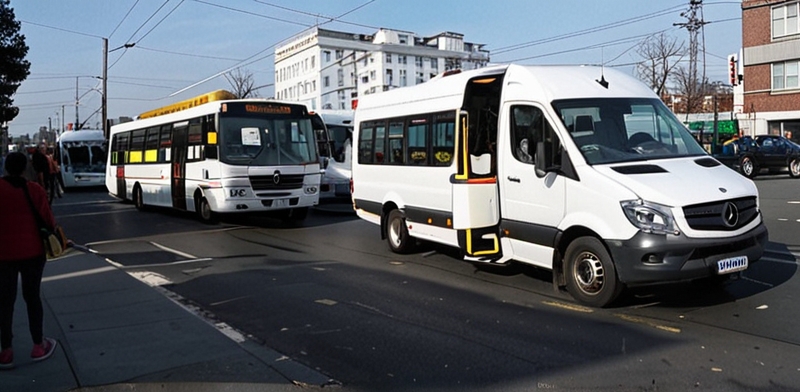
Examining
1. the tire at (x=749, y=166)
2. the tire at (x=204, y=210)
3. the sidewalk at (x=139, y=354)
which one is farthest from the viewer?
the tire at (x=749, y=166)

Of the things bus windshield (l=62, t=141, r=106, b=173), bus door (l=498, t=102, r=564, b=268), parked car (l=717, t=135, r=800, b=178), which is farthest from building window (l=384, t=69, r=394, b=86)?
bus door (l=498, t=102, r=564, b=268)

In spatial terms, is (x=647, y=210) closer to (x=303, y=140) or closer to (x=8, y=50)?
(x=303, y=140)

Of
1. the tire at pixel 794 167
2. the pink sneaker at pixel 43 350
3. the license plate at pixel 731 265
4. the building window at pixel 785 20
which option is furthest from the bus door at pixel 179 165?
the building window at pixel 785 20

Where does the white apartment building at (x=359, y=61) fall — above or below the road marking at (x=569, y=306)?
above

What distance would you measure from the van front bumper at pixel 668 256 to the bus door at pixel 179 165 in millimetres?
13308

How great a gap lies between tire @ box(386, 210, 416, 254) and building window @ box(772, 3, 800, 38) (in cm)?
3897

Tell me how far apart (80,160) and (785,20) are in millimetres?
42062

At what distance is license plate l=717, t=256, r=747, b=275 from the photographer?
21.6 feet

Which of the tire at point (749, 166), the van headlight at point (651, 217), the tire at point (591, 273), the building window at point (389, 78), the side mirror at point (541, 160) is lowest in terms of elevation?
the tire at point (591, 273)

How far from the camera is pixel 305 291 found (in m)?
8.55

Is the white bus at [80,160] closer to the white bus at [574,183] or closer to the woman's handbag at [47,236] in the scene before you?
the white bus at [574,183]

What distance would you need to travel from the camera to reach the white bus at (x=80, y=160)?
3484 centimetres

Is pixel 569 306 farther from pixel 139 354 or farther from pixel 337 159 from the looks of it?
pixel 337 159

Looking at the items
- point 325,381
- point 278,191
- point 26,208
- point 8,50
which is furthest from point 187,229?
point 8,50
